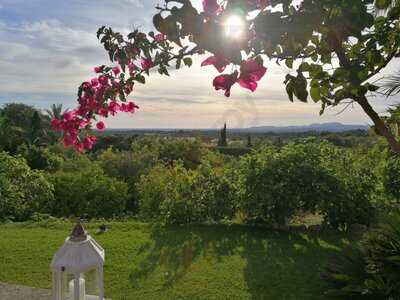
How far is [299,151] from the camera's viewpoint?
26.0ft

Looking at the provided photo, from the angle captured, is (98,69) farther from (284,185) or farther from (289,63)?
(284,185)

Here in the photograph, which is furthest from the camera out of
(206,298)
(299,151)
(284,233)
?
(299,151)

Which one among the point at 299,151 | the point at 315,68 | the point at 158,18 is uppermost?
the point at 158,18

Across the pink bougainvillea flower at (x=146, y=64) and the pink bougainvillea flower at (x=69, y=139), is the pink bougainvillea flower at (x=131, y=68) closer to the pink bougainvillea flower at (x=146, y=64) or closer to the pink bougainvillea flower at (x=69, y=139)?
the pink bougainvillea flower at (x=146, y=64)

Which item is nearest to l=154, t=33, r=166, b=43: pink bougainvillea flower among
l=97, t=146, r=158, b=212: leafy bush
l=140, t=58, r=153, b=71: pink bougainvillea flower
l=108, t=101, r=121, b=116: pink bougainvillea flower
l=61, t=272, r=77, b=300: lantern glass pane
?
l=140, t=58, r=153, b=71: pink bougainvillea flower

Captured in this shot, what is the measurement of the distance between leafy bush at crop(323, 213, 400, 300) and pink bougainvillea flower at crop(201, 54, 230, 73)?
11.4ft

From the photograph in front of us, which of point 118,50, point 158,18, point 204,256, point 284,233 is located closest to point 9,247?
point 204,256

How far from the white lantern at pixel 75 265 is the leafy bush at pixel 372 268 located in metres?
2.46

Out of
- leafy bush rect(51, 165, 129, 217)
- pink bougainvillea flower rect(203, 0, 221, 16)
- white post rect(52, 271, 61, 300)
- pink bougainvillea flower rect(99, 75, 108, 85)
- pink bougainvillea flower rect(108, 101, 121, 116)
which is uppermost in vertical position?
pink bougainvillea flower rect(203, 0, 221, 16)

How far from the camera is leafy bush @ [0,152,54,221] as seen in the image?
9.50m

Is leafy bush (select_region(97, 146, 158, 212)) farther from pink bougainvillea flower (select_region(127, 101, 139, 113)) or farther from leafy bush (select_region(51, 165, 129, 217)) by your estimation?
pink bougainvillea flower (select_region(127, 101, 139, 113))

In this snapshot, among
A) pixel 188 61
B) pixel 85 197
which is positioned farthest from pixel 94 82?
pixel 85 197

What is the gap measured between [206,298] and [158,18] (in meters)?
4.18

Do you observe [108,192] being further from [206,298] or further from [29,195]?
[206,298]
